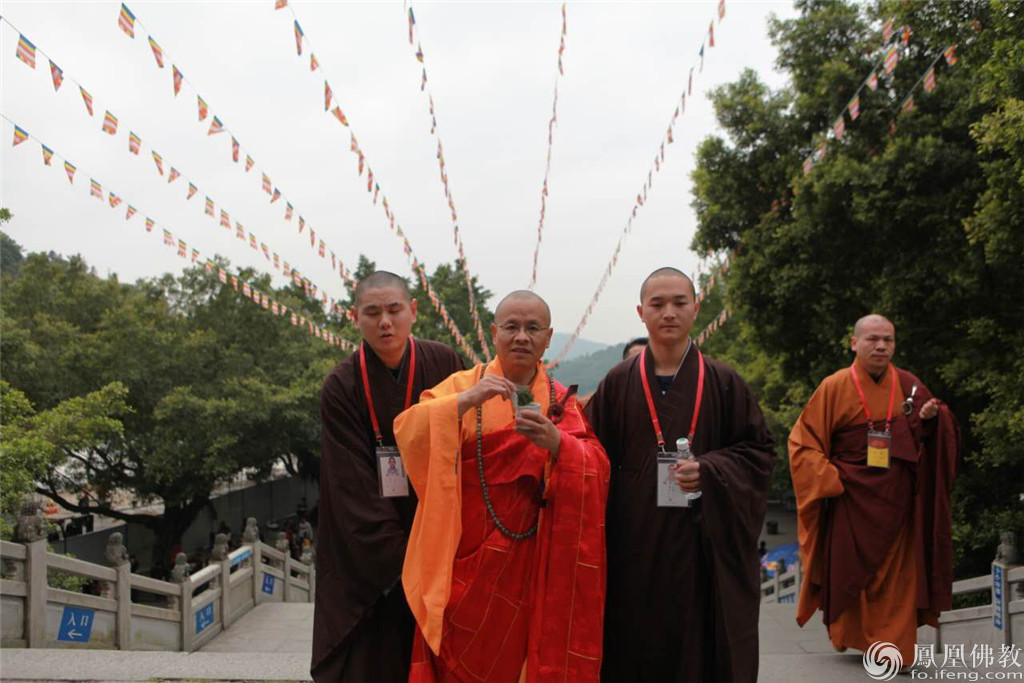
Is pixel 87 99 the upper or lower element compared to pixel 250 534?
upper

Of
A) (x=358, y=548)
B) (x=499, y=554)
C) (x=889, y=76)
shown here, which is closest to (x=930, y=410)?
(x=499, y=554)

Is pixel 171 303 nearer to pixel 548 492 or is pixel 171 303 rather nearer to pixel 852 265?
pixel 852 265

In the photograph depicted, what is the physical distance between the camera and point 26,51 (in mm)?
6016

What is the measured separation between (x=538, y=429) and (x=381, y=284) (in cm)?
108

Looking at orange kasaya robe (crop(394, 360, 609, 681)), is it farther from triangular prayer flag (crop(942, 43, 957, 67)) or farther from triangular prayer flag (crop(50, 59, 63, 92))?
triangular prayer flag (crop(942, 43, 957, 67))

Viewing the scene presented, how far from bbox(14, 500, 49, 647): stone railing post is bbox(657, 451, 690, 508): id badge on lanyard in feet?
15.4

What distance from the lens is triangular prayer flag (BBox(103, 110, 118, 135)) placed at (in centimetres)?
727

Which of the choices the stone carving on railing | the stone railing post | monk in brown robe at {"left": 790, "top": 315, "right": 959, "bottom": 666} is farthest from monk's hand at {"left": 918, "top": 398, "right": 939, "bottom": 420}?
the stone carving on railing

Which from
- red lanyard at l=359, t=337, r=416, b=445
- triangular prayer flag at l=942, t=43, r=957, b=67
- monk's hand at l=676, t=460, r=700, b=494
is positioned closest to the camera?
monk's hand at l=676, t=460, r=700, b=494

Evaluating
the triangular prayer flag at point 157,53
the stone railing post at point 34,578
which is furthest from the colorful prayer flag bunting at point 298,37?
the stone railing post at point 34,578

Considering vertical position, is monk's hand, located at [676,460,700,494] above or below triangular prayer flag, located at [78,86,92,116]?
below

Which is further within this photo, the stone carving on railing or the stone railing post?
the stone carving on railing

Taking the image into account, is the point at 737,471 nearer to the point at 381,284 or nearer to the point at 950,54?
the point at 381,284

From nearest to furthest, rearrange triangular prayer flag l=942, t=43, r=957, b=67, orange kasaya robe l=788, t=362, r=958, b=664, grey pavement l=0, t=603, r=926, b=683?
grey pavement l=0, t=603, r=926, b=683, orange kasaya robe l=788, t=362, r=958, b=664, triangular prayer flag l=942, t=43, r=957, b=67
